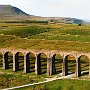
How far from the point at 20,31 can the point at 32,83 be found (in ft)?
273

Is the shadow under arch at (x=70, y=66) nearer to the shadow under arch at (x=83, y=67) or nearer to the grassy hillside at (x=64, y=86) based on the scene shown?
the shadow under arch at (x=83, y=67)

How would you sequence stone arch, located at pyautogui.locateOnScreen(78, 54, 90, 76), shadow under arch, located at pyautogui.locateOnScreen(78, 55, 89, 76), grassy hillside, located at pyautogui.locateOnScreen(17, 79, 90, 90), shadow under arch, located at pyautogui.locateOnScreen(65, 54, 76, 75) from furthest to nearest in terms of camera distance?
1. shadow under arch, located at pyautogui.locateOnScreen(65, 54, 76, 75)
2. shadow under arch, located at pyautogui.locateOnScreen(78, 55, 89, 76)
3. stone arch, located at pyautogui.locateOnScreen(78, 54, 90, 76)
4. grassy hillside, located at pyautogui.locateOnScreen(17, 79, 90, 90)

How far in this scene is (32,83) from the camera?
224 feet

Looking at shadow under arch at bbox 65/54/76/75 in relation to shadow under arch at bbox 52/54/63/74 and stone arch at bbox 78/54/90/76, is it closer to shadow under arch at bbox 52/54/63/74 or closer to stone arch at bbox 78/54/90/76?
stone arch at bbox 78/54/90/76

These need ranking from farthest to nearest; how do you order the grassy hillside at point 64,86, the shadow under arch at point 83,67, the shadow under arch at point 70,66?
the shadow under arch at point 70,66 < the shadow under arch at point 83,67 < the grassy hillside at point 64,86

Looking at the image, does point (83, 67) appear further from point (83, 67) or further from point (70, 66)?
point (70, 66)

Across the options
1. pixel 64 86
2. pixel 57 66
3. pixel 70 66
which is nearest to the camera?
pixel 64 86

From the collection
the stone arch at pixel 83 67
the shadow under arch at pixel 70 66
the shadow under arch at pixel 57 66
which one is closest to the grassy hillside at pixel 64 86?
the stone arch at pixel 83 67

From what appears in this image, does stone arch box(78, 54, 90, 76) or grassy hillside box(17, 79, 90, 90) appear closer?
grassy hillside box(17, 79, 90, 90)

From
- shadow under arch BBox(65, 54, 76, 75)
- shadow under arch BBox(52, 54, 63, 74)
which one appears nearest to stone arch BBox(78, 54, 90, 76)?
shadow under arch BBox(65, 54, 76, 75)

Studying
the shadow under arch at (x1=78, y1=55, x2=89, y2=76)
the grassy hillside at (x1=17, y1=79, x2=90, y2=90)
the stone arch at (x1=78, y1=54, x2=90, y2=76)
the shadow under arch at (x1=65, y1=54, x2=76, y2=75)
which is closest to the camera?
the grassy hillside at (x1=17, y1=79, x2=90, y2=90)

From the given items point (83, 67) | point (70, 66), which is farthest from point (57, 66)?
point (83, 67)

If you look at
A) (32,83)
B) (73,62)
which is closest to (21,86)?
(32,83)

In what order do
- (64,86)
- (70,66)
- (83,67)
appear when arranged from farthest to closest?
(70,66) < (83,67) < (64,86)
